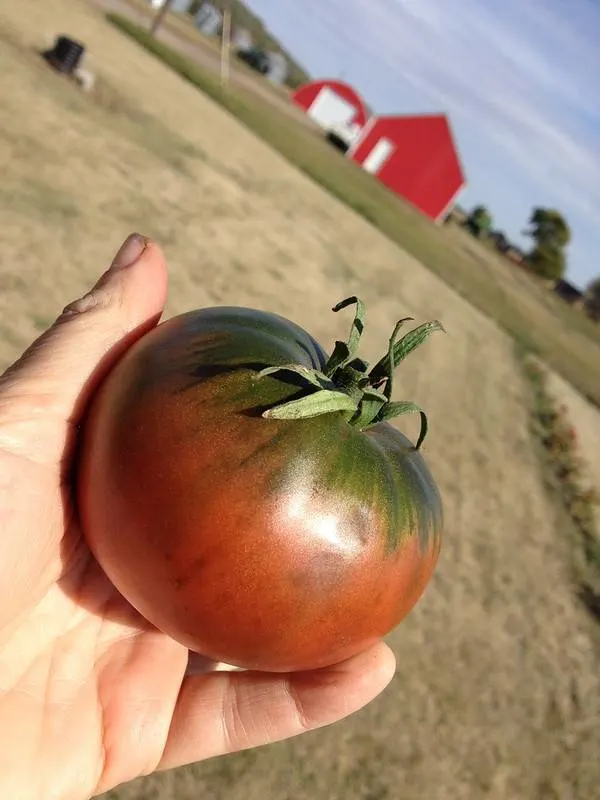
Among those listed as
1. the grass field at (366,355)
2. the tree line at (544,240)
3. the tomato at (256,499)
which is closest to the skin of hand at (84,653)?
the tomato at (256,499)

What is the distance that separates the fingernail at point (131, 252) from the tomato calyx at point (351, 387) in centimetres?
83

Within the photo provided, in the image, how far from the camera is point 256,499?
59.6 inches

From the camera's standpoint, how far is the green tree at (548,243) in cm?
4006

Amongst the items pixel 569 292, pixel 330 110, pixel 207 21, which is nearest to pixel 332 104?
pixel 330 110

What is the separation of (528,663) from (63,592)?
4067 millimetres

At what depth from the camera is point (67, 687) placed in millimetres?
2195

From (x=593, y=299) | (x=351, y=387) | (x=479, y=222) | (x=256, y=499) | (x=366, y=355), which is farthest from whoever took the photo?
(x=593, y=299)

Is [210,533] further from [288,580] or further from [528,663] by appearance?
[528,663]

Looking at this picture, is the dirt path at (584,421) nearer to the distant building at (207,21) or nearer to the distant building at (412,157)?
the distant building at (412,157)

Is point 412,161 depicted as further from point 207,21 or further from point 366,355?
point 366,355

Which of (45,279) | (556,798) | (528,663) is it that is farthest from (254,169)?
(556,798)

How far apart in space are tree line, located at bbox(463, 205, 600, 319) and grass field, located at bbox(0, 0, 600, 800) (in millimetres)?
25853

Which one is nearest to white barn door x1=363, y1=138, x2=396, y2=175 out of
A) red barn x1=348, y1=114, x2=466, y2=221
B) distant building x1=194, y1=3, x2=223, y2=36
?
red barn x1=348, y1=114, x2=466, y2=221

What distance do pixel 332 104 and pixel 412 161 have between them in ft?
17.4
